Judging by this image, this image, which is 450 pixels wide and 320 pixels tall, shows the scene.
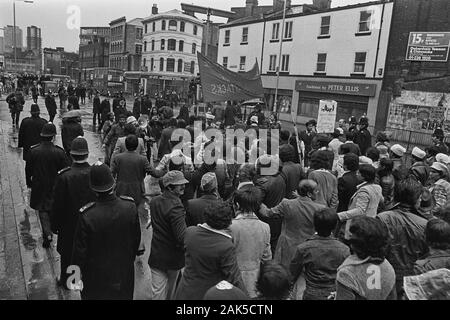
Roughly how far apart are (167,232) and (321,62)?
28173 millimetres

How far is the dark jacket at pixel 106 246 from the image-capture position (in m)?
3.44

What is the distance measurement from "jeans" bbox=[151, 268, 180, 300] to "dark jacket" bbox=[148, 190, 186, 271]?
0.10m

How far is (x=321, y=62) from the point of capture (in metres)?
29.5

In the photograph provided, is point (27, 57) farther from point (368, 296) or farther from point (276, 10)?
point (368, 296)

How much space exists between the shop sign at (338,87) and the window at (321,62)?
112cm

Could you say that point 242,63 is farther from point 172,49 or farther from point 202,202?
point 202,202

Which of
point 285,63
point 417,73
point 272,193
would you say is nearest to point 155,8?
point 285,63

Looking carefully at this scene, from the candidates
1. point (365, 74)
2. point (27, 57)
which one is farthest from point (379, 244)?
point (27, 57)

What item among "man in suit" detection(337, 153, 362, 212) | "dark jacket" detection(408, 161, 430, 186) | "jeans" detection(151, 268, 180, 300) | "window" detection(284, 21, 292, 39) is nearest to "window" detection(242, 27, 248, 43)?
"window" detection(284, 21, 292, 39)

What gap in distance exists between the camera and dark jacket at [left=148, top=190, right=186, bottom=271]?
12.6 feet

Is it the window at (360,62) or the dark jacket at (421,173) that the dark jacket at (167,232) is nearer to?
the dark jacket at (421,173)

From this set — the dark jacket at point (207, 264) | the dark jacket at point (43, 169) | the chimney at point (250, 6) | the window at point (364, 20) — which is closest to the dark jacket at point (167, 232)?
the dark jacket at point (207, 264)

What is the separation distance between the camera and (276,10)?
1384 inches
